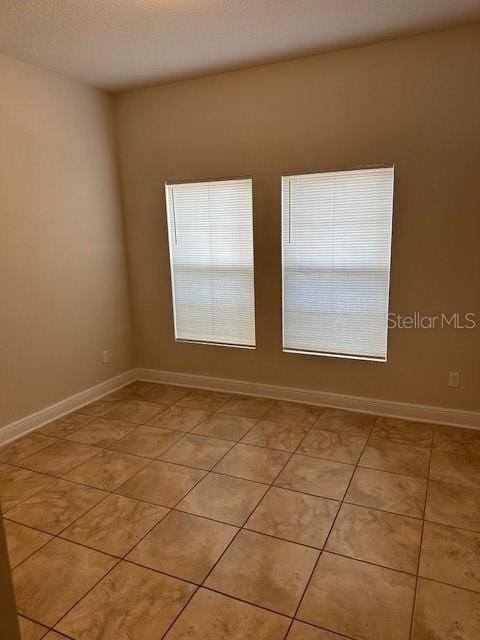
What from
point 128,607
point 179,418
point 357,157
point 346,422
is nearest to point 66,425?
point 179,418

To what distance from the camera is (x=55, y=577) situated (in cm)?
187

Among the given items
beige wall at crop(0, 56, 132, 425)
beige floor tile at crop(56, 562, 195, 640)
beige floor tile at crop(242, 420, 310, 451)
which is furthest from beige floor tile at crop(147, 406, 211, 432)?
beige floor tile at crop(56, 562, 195, 640)

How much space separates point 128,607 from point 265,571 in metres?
0.59

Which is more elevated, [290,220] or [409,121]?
[409,121]

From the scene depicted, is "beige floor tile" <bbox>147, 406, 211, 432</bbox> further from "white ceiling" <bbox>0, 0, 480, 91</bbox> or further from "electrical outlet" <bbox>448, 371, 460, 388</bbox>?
"white ceiling" <bbox>0, 0, 480, 91</bbox>

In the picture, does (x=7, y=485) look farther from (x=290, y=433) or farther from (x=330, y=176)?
(x=330, y=176)

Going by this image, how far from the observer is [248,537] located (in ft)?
6.86

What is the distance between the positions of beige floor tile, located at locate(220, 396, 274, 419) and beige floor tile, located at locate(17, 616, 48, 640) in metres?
2.04

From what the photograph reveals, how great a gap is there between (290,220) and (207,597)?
8.64 feet

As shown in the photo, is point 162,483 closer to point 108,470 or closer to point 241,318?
point 108,470

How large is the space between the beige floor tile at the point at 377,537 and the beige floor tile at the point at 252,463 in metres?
0.53

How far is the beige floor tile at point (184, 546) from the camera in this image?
191 centimetres

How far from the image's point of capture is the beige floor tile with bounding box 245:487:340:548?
2097 mm

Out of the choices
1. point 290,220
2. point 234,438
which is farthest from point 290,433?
point 290,220
